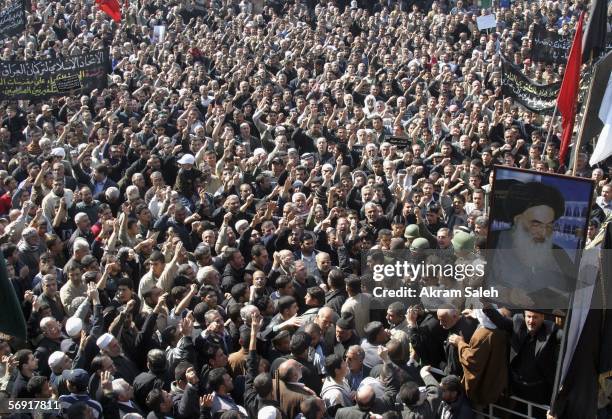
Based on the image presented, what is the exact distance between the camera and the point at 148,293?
8.89 metres

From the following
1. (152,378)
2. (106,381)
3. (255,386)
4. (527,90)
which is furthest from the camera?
(527,90)

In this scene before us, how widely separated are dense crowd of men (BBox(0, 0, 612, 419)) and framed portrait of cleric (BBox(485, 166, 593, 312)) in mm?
491

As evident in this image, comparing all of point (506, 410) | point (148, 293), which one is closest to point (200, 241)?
point (148, 293)

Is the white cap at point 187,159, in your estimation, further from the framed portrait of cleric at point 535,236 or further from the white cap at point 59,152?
the framed portrait of cleric at point 535,236

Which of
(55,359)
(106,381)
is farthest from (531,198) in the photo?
(55,359)

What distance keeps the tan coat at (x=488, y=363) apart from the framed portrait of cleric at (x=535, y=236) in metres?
0.37

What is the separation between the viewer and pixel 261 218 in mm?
11258

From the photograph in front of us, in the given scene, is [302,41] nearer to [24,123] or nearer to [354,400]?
[24,123]

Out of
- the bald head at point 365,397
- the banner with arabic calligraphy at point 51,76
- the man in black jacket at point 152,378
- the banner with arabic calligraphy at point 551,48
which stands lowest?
the man in black jacket at point 152,378

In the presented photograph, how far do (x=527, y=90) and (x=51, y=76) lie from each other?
24.3 ft

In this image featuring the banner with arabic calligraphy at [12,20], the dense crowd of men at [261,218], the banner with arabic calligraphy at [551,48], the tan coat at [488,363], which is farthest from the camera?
the banner with arabic calligraphy at [12,20]

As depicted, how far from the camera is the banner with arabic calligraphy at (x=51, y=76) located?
14.5 metres

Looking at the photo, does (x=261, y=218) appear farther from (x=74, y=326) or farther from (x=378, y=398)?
(x=378, y=398)

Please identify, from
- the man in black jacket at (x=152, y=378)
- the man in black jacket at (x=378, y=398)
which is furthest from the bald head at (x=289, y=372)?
the man in black jacket at (x=152, y=378)
